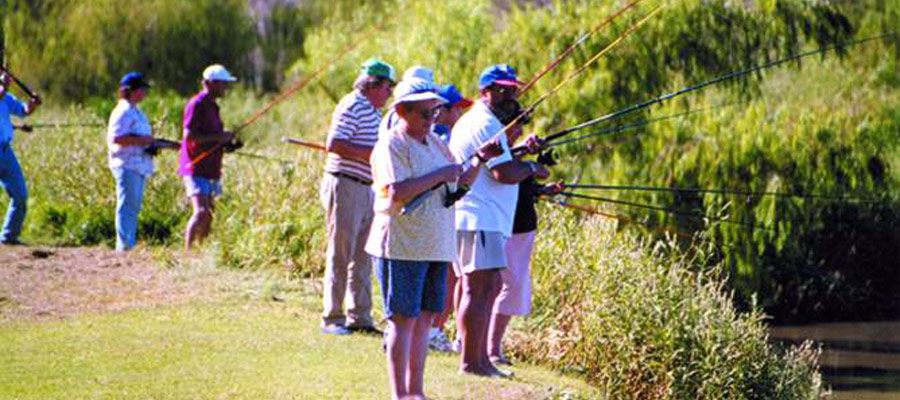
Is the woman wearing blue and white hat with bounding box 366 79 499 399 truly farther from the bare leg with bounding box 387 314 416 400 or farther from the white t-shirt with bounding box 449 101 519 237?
the white t-shirt with bounding box 449 101 519 237

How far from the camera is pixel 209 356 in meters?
8.12

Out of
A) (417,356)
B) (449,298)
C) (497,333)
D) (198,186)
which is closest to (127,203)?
(198,186)

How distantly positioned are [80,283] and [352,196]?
3.11m

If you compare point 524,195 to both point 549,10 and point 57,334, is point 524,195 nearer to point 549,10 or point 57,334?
point 57,334

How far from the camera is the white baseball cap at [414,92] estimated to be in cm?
668

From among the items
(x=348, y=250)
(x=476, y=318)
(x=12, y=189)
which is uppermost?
(x=12, y=189)

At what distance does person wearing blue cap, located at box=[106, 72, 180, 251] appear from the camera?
12305 mm

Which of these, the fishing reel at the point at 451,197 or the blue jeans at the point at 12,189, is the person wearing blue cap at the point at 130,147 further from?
the fishing reel at the point at 451,197

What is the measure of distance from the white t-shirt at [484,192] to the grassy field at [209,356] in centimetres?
81

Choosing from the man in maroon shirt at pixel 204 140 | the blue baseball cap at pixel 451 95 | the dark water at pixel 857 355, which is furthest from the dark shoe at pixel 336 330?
the dark water at pixel 857 355

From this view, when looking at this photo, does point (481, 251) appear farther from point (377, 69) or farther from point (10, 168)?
point (10, 168)

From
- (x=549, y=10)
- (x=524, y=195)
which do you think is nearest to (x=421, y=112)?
(x=524, y=195)

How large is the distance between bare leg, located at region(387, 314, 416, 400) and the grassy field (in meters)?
0.51

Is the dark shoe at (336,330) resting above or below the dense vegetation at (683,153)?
below
